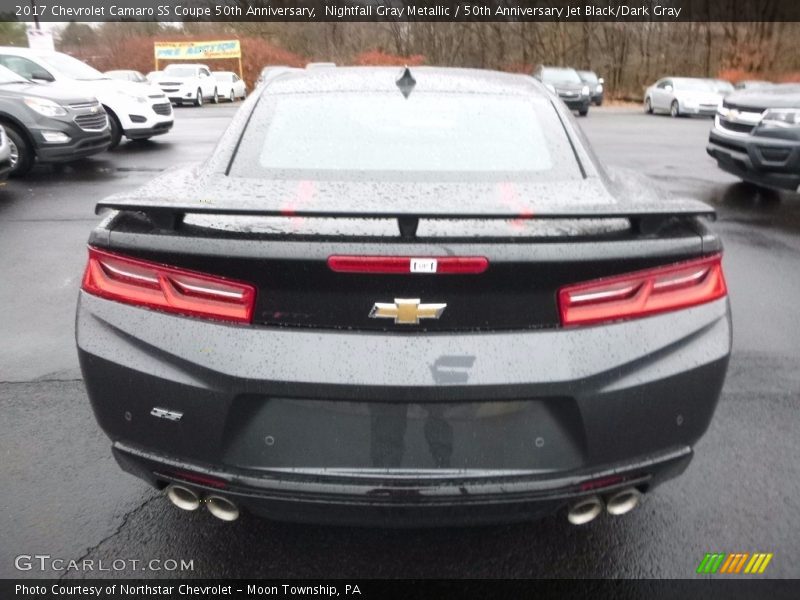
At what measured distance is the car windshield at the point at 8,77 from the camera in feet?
32.6

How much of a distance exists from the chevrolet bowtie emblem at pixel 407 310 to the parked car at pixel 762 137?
7.00m

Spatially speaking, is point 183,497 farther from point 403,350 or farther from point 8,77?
point 8,77

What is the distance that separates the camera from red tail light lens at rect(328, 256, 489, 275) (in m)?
Answer: 1.76

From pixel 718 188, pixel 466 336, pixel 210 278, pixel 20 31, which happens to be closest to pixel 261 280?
pixel 210 278

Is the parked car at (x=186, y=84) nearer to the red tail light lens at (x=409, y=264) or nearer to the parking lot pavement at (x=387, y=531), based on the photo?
the parking lot pavement at (x=387, y=531)

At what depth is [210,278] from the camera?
72.9 inches

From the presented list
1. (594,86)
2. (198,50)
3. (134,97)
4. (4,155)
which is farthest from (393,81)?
(198,50)

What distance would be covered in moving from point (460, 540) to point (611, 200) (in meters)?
1.28

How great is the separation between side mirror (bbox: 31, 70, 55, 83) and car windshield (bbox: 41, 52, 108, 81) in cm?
79

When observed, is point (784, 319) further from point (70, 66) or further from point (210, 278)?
point (70, 66)

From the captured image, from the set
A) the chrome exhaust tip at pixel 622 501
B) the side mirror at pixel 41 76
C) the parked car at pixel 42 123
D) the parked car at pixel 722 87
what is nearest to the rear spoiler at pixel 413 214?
the chrome exhaust tip at pixel 622 501

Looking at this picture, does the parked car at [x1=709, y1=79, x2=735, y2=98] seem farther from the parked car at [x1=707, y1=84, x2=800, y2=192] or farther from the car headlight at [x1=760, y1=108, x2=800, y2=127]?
the car headlight at [x1=760, y1=108, x2=800, y2=127]
